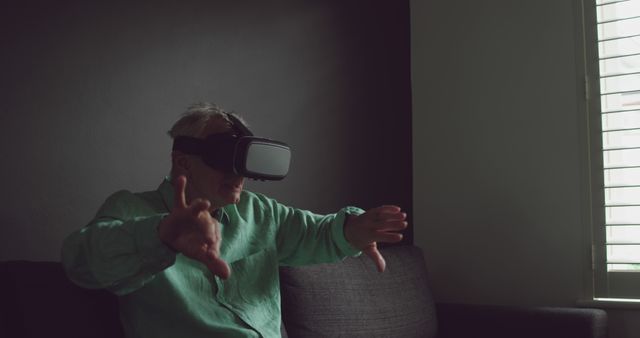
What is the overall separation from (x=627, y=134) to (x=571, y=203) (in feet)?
1.09

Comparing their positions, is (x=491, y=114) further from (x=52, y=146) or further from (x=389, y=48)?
(x=52, y=146)

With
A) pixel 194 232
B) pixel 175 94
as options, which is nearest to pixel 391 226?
pixel 194 232

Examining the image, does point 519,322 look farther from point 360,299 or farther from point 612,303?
point 360,299

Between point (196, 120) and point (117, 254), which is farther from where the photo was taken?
point (196, 120)

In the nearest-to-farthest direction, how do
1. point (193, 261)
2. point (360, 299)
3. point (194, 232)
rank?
point (194, 232), point (193, 261), point (360, 299)

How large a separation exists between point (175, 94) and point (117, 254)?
0.96 meters

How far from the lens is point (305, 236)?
171cm

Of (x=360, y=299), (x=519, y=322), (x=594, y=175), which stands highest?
(x=594, y=175)

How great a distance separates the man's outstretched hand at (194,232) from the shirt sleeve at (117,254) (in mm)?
46

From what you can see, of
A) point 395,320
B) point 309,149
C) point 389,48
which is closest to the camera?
point 395,320

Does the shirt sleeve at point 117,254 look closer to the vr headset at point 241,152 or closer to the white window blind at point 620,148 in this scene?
the vr headset at point 241,152

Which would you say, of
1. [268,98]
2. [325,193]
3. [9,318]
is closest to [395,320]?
[325,193]

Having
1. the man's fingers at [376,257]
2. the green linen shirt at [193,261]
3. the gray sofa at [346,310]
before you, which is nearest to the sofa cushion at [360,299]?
the gray sofa at [346,310]

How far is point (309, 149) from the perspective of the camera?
2.65 metres
